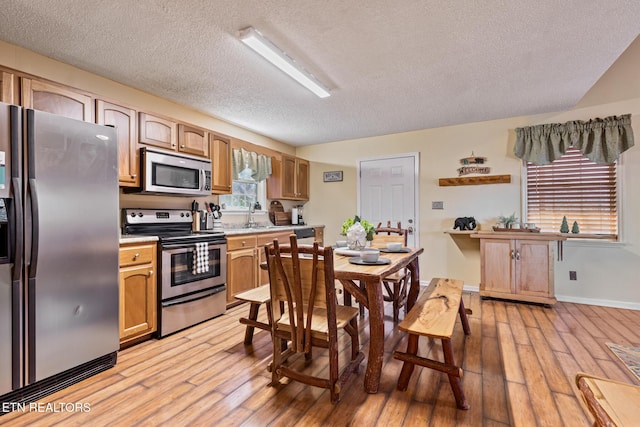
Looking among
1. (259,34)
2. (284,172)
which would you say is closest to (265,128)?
(284,172)

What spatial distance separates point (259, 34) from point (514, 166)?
12.1 ft

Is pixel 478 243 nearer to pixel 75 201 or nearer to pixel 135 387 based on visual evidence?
pixel 135 387

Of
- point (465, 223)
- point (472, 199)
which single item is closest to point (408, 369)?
point (465, 223)

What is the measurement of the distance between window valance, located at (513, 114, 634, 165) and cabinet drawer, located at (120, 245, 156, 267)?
14.6ft

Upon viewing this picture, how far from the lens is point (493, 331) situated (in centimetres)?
282

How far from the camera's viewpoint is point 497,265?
3734 millimetres

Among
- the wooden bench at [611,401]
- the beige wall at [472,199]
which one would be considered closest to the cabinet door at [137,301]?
the wooden bench at [611,401]

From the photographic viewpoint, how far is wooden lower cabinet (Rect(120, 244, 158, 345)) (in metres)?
2.44

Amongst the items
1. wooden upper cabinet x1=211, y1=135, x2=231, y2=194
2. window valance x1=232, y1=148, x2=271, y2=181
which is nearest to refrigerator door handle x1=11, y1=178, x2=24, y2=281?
wooden upper cabinet x1=211, y1=135, x2=231, y2=194

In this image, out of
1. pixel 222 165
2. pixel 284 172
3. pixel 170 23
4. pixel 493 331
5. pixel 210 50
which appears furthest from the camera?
pixel 284 172

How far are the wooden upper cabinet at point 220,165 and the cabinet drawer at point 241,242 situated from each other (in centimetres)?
67

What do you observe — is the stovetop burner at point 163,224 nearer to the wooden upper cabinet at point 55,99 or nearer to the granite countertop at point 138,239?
the granite countertop at point 138,239

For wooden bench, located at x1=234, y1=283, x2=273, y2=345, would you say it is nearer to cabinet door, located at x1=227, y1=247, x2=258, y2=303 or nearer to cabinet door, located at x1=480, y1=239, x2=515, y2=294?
cabinet door, located at x1=227, y1=247, x2=258, y2=303

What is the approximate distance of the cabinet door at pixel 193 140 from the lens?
10.7ft
